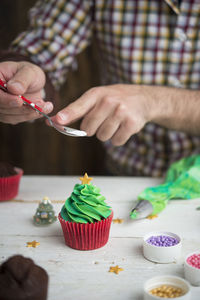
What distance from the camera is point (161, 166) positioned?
142 centimetres

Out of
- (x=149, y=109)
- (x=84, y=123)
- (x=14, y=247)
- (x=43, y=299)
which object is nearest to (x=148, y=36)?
(x=149, y=109)

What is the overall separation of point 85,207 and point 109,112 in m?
0.27

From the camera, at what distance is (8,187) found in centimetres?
99

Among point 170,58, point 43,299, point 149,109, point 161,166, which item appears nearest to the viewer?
point 43,299

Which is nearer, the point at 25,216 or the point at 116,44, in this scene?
the point at 25,216

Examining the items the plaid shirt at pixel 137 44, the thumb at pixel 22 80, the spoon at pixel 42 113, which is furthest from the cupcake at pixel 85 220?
the plaid shirt at pixel 137 44

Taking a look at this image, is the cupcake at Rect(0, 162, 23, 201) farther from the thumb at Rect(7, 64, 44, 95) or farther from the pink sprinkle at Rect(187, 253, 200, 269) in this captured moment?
the pink sprinkle at Rect(187, 253, 200, 269)

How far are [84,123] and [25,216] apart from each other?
0.26m

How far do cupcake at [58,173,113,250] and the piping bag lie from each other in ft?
0.40

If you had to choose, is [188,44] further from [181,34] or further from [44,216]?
[44,216]

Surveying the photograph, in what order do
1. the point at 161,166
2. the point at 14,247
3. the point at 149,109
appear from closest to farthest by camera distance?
the point at 14,247
the point at 149,109
the point at 161,166

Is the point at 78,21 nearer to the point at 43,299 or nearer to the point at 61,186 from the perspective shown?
the point at 61,186

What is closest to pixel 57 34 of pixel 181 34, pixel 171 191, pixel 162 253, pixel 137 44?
pixel 137 44

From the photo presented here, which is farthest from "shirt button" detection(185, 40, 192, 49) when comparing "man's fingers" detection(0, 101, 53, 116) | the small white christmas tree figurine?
the small white christmas tree figurine
